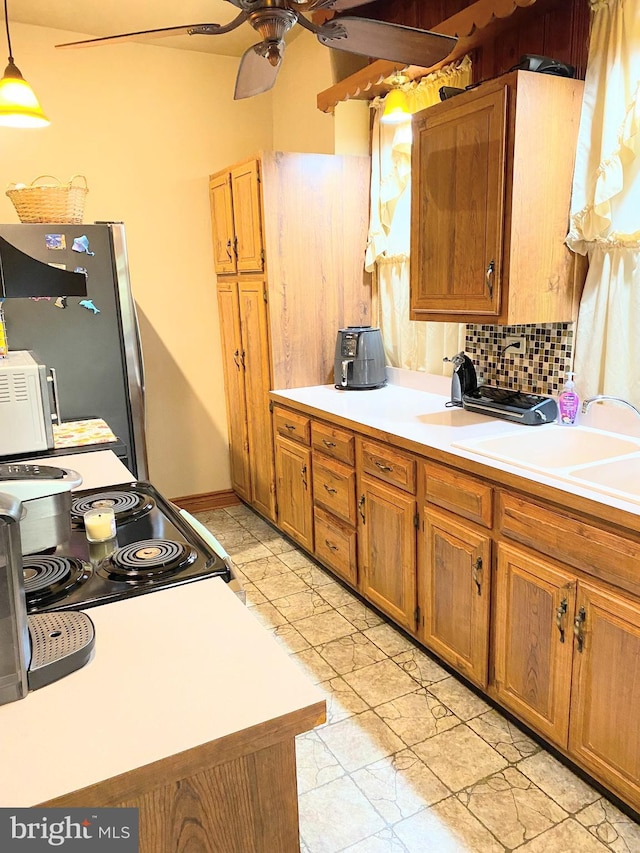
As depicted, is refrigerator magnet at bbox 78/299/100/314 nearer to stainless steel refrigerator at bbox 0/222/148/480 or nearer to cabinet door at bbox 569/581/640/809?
stainless steel refrigerator at bbox 0/222/148/480

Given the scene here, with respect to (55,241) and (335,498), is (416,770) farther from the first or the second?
(55,241)

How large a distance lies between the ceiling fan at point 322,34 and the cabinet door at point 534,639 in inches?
59.3

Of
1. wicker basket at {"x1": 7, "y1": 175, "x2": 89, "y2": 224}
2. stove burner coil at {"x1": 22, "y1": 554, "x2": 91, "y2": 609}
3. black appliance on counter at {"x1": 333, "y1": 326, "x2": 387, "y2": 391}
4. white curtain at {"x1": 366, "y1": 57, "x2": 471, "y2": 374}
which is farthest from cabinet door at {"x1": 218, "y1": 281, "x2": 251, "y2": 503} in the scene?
stove burner coil at {"x1": 22, "y1": 554, "x2": 91, "y2": 609}

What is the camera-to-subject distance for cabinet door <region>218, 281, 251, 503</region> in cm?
396

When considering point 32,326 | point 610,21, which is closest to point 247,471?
point 32,326

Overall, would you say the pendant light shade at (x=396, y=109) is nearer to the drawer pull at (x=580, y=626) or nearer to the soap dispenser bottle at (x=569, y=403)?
the soap dispenser bottle at (x=569, y=403)

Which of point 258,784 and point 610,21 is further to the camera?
point 610,21

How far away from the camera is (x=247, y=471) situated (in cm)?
415

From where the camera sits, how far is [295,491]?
3.50m

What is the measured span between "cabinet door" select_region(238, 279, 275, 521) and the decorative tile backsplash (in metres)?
1.18

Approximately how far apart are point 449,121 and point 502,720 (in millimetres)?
2198

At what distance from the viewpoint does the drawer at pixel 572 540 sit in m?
1.66

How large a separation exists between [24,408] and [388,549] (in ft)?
5.01

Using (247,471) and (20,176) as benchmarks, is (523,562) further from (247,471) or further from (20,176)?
(20,176)
